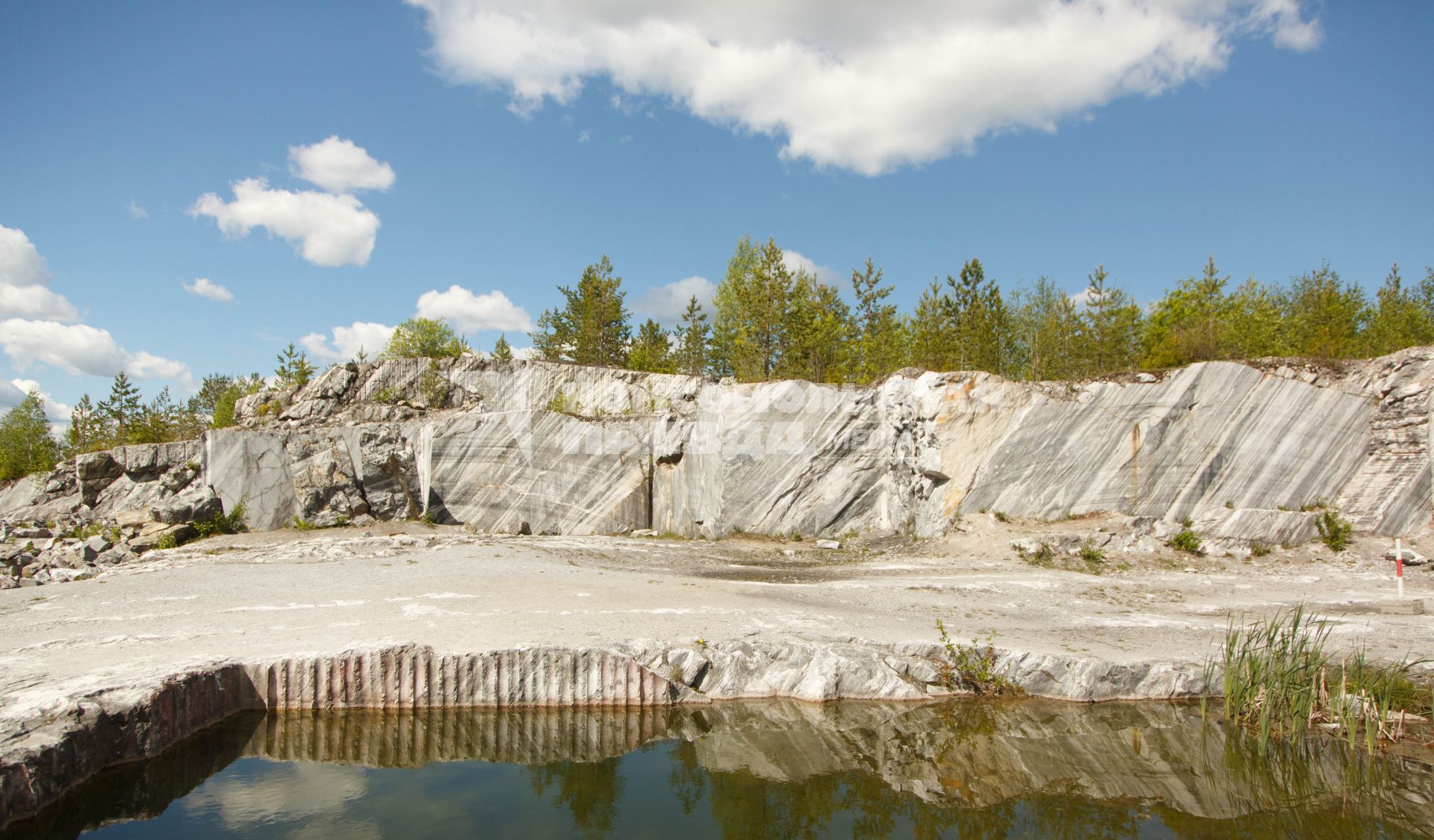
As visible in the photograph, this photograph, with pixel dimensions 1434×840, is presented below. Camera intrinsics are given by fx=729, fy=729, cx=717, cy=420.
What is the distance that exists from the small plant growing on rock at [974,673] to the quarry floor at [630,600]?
680mm

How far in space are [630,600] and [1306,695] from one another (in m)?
8.86

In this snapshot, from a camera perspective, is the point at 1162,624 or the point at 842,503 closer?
the point at 1162,624

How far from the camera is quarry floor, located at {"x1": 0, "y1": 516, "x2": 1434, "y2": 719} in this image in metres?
9.26

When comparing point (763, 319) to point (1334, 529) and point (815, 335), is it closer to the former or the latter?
point (815, 335)

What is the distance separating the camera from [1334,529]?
18.5 m

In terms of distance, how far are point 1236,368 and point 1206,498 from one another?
3.81m

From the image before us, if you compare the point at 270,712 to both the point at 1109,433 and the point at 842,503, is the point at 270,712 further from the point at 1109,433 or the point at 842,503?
the point at 1109,433

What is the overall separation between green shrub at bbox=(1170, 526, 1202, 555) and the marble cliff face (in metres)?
0.91

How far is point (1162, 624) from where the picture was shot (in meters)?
11.7

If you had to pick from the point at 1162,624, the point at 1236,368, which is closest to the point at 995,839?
the point at 1162,624

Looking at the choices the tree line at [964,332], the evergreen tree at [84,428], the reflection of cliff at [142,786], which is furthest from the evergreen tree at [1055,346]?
the evergreen tree at [84,428]

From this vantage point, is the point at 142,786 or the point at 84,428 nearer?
the point at 142,786

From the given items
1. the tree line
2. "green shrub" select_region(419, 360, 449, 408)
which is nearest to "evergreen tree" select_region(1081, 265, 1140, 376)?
the tree line

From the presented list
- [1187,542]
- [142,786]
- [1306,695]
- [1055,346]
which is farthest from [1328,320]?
[142,786]
